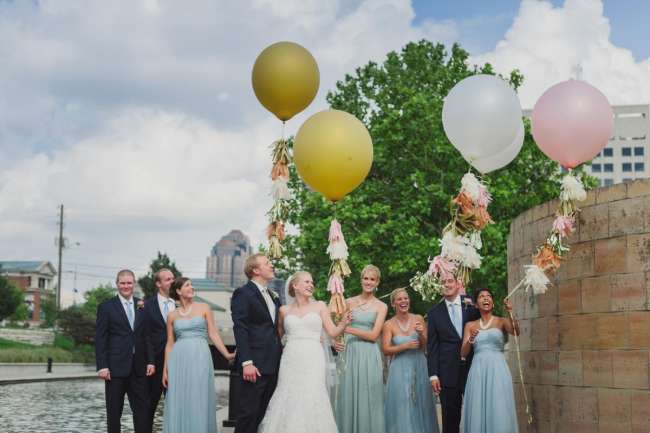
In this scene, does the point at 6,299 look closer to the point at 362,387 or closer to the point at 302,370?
the point at 362,387

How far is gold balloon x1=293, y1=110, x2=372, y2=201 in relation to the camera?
980 cm

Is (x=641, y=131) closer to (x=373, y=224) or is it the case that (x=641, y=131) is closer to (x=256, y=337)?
(x=373, y=224)

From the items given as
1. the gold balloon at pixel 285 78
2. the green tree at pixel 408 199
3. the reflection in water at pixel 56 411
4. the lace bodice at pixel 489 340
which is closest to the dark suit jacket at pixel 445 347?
the lace bodice at pixel 489 340

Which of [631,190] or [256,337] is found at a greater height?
[631,190]

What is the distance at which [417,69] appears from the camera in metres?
34.8

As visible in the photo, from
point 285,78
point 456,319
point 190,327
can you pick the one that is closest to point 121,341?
point 190,327

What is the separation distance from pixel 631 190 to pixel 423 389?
3.44 m

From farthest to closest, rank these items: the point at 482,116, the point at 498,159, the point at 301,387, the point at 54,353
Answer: the point at 54,353 < the point at 498,159 < the point at 482,116 < the point at 301,387

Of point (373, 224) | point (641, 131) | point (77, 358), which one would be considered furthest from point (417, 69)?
point (641, 131)

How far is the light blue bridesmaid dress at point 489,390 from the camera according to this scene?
31.1 ft

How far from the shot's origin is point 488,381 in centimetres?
955

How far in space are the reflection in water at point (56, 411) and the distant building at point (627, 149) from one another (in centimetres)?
13538

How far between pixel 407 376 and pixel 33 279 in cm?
13306

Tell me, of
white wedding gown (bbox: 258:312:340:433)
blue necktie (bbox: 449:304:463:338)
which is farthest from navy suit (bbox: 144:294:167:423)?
blue necktie (bbox: 449:304:463:338)
